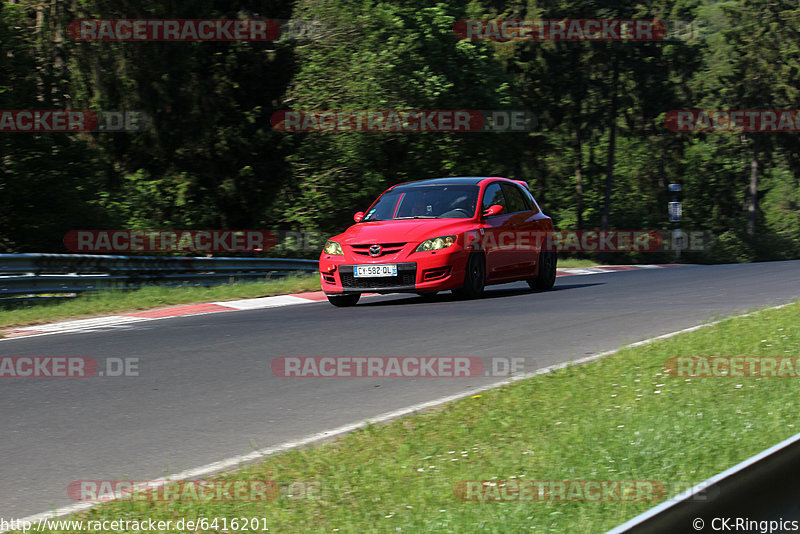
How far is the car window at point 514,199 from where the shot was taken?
14.2 meters

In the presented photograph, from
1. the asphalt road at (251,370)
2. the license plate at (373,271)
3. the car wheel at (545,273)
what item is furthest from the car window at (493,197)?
the license plate at (373,271)

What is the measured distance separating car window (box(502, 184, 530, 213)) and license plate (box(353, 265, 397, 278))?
8.63 feet

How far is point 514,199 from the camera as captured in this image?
1445cm

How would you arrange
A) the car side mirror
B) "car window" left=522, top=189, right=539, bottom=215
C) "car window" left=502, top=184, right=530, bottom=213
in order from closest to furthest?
the car side mirror
"car window" left=502, top=184, right=530, bottom=213
"car window" left=522, top=189, right=539, bottom=215

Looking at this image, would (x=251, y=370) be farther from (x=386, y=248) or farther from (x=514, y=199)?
→ (x=514, y=199)

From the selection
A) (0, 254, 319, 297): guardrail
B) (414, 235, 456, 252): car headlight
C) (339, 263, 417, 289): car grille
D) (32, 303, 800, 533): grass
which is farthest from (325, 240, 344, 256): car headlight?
(32, 303, 800, 533): grass

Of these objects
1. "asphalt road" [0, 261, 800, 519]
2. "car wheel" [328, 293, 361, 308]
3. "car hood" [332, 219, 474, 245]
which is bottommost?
"car wheel" [328, 293, 361, 308]

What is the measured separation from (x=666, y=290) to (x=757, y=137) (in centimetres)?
4981

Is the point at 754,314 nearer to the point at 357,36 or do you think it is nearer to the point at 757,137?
the point at 357,36

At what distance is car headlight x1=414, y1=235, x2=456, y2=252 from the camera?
12.3 m

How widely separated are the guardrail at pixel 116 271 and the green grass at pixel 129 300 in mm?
289

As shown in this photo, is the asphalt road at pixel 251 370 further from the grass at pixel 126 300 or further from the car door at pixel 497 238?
the grass at pixel 126 300

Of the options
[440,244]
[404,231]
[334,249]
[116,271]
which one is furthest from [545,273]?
[116,271]

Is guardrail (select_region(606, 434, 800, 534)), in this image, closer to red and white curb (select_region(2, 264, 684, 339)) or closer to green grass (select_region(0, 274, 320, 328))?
red and white curb (select_region(2, 264, 684, 339))
